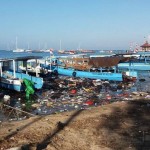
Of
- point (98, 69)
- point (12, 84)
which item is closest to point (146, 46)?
point (98, 69)

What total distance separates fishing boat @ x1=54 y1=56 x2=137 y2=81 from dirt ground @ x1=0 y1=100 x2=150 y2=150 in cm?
2257

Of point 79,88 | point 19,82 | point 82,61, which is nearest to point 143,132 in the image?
point 19,82

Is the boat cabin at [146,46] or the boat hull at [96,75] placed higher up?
the boat cabin at [146,46]

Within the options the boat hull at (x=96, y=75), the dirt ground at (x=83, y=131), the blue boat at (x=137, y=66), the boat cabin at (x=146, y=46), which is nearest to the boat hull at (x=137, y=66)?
the blue boat at (x=137, y=66)

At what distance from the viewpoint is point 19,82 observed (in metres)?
27.0

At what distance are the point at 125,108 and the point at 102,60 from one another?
28506mm

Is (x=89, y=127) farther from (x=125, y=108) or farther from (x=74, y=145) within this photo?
(x=125, y=108)

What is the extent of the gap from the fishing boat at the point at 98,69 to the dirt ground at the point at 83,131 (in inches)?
888

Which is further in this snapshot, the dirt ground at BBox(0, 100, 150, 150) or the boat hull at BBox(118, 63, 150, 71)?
the boat hull at BBox(118, 63, 150, 71)

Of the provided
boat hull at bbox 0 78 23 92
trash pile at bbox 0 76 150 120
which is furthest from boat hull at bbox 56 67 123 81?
boat hull at bbox 0 78 23 92

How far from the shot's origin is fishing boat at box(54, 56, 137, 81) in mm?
39406

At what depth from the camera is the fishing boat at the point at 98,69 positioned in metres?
39.4

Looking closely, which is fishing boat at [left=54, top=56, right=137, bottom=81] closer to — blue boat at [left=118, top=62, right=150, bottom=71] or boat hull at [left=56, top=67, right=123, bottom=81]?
boat hull at [left=56, top=67, right=123, bottom=81]

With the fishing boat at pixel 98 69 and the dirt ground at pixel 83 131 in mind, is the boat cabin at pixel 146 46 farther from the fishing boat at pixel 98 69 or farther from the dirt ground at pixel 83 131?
the dirt ground at pixel 83 131
